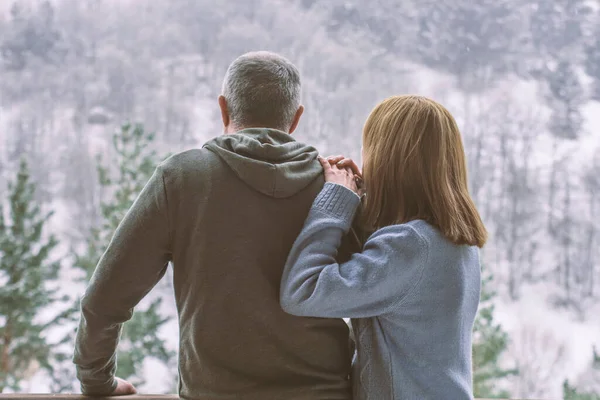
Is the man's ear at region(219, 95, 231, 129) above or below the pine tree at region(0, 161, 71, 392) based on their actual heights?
above

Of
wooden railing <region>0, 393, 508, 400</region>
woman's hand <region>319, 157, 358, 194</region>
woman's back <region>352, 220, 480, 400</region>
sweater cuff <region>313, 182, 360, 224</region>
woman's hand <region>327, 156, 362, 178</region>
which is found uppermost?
woman's hand <region>327, 156, 362, 178</region>

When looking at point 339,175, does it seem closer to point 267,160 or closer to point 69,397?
point 267,160

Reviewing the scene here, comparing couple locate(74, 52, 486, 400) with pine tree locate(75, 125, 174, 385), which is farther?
pine tree locate(75, 125, 174, 385)

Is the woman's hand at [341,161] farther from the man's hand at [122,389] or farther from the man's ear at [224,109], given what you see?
the man's hand at [122,389]

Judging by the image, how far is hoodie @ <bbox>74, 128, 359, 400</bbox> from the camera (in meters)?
1.12

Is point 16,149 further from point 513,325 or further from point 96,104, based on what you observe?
point 513,325

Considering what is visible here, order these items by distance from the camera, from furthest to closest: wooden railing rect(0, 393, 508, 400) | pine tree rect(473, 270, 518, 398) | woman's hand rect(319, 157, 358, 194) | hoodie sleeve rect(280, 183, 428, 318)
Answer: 1. pine tree rect(473, 270, 518, 398)
2. wooden railing rect(0, 393, 508, 400)
3. woman's hand rect(319, 157, 358, 194)
4. hoodie sleeve rect(280, 183, 428, 318)

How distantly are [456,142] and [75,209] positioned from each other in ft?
7.51

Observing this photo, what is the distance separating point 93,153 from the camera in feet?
10.0

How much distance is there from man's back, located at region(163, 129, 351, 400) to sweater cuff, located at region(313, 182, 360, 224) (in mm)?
46

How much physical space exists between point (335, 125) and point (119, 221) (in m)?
1.12

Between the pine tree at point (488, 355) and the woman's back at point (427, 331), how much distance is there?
1877mm

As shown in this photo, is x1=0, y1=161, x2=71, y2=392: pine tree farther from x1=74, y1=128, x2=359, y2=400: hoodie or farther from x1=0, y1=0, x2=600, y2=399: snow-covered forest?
x1=74, y1=128, x2=359, y2=400: hoodie

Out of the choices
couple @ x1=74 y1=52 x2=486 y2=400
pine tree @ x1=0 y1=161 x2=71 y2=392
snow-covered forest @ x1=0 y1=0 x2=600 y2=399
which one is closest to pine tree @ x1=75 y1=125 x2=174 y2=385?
snow-covered forest @ x1=0 y1=0 x2=600 y2=399
